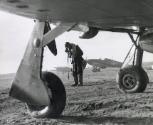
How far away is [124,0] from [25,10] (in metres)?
1.51

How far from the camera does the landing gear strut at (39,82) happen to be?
20.4ft

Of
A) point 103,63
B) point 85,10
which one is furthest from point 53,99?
point 103,63

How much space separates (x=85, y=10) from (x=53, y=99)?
165 centimetres

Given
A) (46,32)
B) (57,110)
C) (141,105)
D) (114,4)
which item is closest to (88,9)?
(114,4)

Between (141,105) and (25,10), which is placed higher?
(25,10)

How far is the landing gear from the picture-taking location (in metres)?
9.31

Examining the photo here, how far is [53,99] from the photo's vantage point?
20.9 feet

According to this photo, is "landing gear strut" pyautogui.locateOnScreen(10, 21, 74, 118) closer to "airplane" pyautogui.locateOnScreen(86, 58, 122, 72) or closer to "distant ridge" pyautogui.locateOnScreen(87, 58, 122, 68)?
"airplane" pyautogui.locateOnScreen(86, 58, 122, 72)

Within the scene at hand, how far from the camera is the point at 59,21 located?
6.25 meters

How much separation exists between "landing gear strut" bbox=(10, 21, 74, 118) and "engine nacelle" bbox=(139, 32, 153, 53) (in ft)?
8.81

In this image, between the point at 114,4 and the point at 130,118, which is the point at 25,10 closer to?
the point at 114,4

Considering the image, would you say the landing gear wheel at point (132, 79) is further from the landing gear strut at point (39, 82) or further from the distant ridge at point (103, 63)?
the distant ridge at point (103, 63)

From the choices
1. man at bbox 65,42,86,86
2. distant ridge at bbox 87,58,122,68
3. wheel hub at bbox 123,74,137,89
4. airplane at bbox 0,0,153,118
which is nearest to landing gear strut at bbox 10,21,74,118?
airplane at bbox 0,0,153,118

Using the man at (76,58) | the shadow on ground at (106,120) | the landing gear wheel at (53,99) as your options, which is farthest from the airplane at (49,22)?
the man at (76,58)
